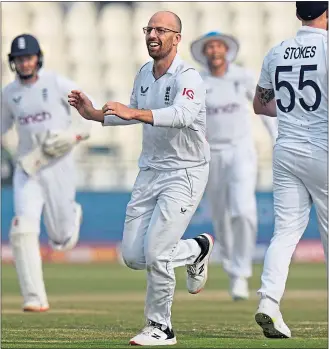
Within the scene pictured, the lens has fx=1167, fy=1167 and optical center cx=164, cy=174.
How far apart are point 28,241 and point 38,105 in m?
1.33

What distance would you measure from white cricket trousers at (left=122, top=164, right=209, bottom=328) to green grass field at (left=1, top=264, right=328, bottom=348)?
332 millimetres

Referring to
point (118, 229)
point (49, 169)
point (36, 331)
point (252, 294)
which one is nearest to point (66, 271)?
point (118, 229)

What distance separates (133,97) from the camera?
8.12m

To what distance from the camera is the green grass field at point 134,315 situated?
7469mm

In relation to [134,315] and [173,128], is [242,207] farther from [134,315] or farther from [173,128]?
[173,128]

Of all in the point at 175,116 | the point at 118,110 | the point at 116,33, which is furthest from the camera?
the point at 116,33

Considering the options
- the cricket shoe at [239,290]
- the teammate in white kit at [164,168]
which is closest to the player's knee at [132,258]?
the teammate in white kit at [164,168]

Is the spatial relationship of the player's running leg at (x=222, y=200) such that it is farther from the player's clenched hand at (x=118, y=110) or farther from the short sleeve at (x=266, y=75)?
the player's clenched hand at (x=118, y=110)

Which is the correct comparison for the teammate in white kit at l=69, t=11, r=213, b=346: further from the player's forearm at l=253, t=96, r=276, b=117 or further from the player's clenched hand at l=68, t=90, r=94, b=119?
the player's forearm at l=253, t=96, r=276, b=117

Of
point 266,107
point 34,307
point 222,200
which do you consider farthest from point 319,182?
point 222,200

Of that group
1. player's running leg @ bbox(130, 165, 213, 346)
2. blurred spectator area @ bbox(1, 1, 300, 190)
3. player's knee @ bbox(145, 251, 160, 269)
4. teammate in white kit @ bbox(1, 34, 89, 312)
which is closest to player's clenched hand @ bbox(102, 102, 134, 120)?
player's running leg @ bbox(130, 165, 213, 346)

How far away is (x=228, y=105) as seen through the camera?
13.2 metres

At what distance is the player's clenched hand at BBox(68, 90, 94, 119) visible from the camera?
25.2 feet

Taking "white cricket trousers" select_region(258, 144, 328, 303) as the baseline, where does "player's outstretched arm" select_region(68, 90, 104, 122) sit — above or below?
above
